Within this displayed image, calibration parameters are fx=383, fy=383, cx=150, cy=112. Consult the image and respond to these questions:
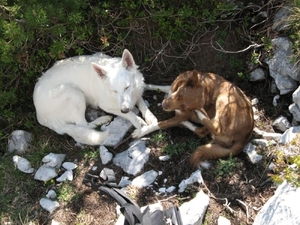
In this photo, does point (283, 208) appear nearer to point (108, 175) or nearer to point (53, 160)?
point (108, 175)

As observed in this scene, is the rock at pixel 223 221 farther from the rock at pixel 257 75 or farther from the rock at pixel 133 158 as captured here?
the rock at pixel 257 75

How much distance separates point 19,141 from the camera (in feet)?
16.2

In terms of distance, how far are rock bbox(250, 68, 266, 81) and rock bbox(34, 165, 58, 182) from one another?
2670 mm

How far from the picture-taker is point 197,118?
447 centimetres

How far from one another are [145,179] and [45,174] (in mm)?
1209

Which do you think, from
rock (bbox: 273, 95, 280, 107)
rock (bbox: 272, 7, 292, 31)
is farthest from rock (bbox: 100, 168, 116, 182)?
rock (bbox: 272, 7, 292, 31)

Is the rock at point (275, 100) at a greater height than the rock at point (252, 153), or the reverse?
the rock at point (275, 100)

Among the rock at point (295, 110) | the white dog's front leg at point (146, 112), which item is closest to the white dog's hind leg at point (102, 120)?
the white dog's front leg at point (146, 112)

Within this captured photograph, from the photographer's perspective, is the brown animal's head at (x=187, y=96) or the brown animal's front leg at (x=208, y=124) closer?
the brown animal's front leg at (x=208, y=124)

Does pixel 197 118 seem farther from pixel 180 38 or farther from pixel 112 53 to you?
pixel 112 53

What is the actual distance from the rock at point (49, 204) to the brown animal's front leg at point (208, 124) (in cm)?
186

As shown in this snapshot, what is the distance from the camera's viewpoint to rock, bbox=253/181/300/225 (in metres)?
3.12

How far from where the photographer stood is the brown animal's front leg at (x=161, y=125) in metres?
4.46

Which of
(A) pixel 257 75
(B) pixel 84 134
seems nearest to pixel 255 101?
(A) pixel 257 75
